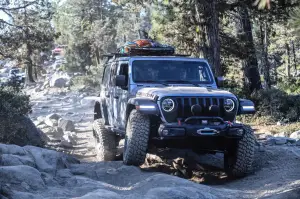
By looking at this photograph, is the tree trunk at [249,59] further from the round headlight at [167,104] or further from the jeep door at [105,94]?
the round headlight at [167,104]

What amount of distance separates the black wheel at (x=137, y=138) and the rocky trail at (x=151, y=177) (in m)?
0.23

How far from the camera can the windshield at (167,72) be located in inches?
355

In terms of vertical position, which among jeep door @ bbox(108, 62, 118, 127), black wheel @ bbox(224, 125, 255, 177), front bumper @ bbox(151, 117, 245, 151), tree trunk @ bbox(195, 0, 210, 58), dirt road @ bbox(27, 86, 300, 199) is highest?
tree trunk @ bbox(195, 0, 210, 58)

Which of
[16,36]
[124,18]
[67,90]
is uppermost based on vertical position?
[124,18]

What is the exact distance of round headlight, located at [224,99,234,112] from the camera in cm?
777

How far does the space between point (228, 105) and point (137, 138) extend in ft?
5.24

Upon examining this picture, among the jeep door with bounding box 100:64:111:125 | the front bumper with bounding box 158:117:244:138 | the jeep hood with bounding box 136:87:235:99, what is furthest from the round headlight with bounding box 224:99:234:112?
the jeep door with bounding box 100:64:111:125

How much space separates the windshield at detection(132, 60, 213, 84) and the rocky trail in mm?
1580

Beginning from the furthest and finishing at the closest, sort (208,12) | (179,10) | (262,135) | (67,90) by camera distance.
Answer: (67,90), (179,10), (208,12), (262,135)

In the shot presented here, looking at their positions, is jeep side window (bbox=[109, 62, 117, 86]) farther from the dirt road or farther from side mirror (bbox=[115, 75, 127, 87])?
the dirt road

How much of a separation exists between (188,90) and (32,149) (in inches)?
125

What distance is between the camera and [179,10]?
56.2 feet

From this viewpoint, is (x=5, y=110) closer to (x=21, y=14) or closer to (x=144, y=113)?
(x=21, y=14)

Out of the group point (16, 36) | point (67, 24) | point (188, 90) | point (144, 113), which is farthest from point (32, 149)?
point (67, 24)
